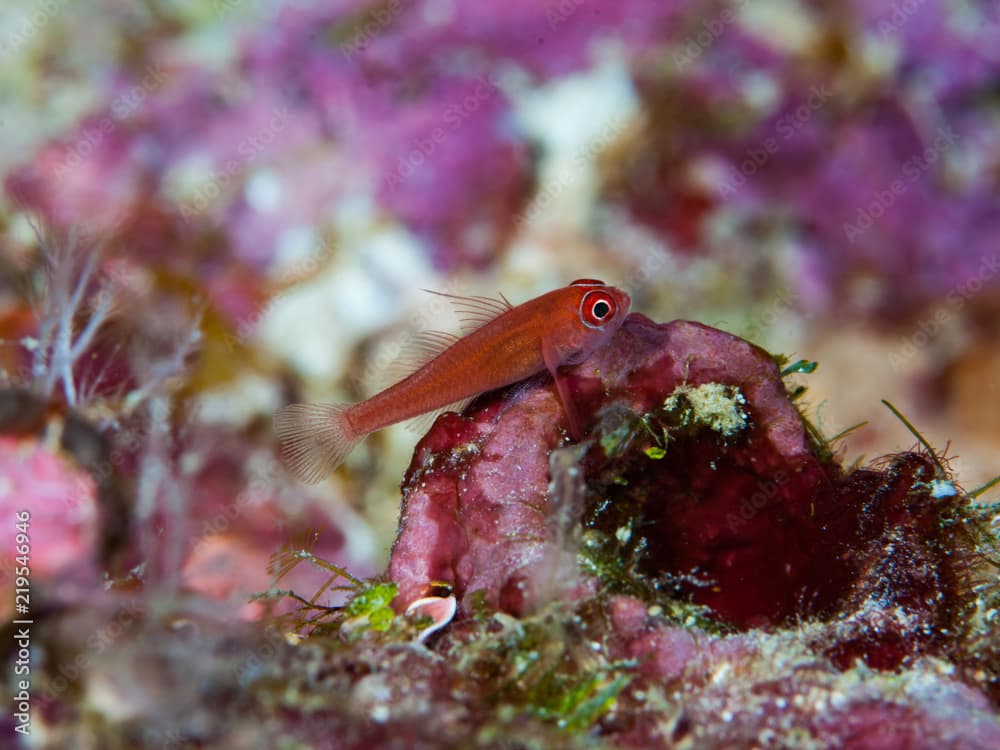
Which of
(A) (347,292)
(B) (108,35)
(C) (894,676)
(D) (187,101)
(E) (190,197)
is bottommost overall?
(C) (894,676)

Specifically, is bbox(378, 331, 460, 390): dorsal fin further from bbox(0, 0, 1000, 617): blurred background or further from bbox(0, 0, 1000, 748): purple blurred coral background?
bbox(0, 0, 1000, 617): blurred background

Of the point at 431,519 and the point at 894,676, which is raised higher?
the point at 431,519

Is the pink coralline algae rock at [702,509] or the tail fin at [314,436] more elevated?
the tail fin at [314,436]

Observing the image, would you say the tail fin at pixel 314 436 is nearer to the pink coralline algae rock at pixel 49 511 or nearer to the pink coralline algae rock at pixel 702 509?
the pink coralline algae rock at pixel 702 509

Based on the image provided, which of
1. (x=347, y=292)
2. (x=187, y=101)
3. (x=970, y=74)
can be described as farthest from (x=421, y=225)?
(x=970, y=74)

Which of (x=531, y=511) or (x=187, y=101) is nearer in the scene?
(x=531, y=511)

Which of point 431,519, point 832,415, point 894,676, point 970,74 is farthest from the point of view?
point 832,415

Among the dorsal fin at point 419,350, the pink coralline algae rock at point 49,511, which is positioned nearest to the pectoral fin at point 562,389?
the dorsal fin at point 419,350

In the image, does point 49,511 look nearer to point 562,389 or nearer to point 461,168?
point 562,389

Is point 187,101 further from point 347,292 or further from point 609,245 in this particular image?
point 609,245
